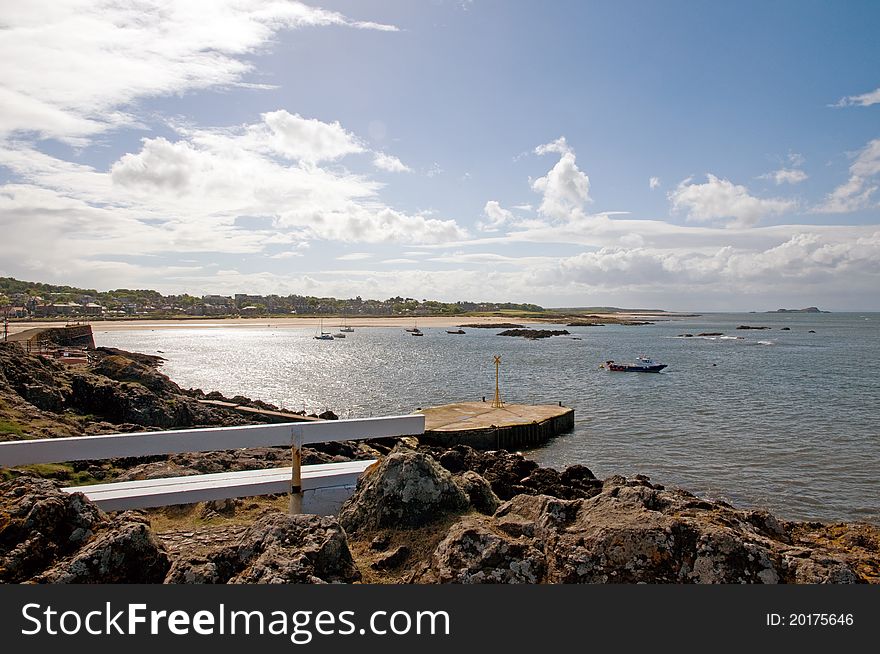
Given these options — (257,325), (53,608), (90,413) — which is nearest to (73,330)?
(90,413)

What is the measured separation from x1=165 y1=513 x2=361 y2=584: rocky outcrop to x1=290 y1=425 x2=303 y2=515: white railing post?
2.34m

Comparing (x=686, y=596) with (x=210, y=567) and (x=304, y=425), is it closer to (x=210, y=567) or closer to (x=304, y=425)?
(x=210, y=567)

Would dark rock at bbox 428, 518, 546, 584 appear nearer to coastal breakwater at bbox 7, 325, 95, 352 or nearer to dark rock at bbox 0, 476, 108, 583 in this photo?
dark rock at bbox 0, 476, 108, 583

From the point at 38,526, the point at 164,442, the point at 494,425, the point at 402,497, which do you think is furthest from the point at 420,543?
the point at 494,425

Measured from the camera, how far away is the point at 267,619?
3381mm

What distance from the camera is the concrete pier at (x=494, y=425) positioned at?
22.9m

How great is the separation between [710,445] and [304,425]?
2364cm

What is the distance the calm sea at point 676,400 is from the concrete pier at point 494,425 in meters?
0.93

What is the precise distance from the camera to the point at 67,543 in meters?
4.47

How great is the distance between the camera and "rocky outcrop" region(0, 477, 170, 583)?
4.14 meters

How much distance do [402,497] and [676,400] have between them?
1502 inches

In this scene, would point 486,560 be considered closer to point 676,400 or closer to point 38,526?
point 38,526

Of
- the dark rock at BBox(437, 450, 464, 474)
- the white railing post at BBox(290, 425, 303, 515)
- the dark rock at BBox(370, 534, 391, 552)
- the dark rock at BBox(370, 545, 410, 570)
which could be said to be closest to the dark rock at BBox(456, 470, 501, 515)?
the dark rock at BBox(370, 534, 391, 552)

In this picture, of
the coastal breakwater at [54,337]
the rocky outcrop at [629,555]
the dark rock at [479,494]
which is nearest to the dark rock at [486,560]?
the rocky outcrop at [629,555]
